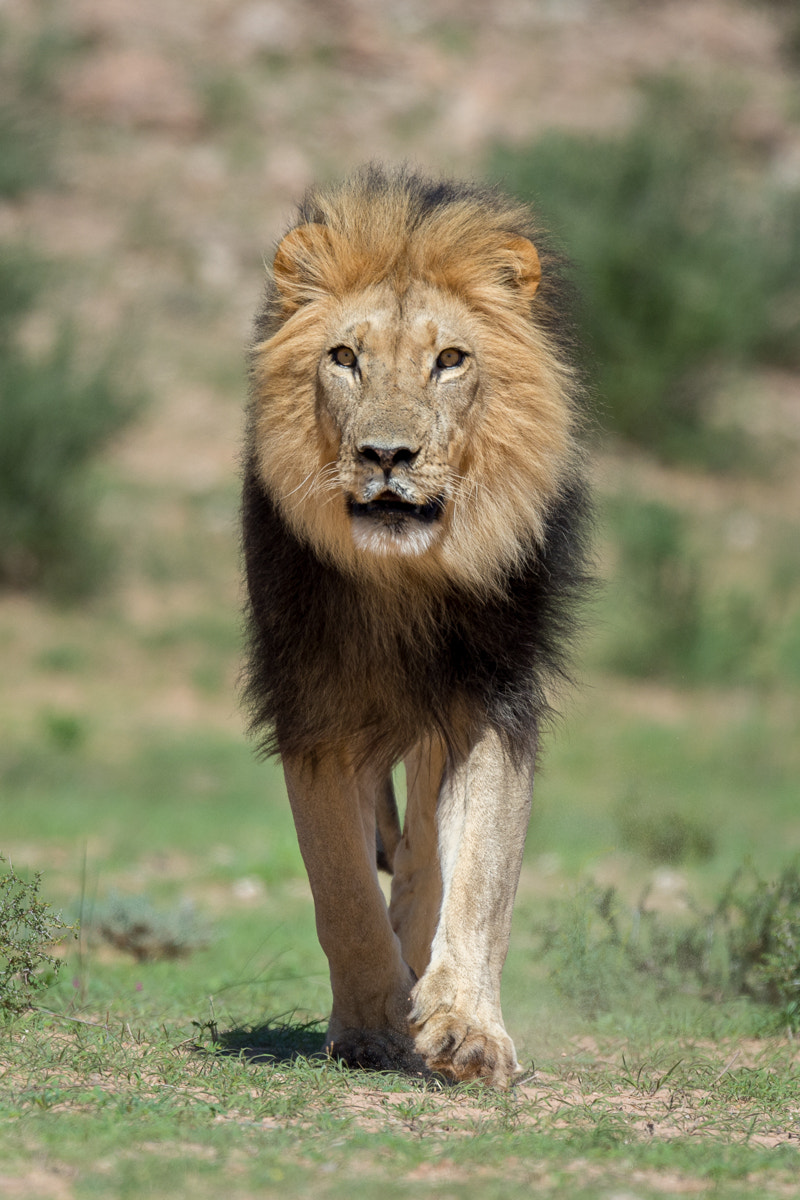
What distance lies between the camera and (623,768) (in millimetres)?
14180

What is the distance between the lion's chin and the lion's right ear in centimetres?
71

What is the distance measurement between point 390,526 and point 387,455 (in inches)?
7.3

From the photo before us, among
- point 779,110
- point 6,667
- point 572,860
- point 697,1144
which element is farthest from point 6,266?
point 779,110

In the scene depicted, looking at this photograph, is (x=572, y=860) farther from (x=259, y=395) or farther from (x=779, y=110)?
(x=779, y=110)

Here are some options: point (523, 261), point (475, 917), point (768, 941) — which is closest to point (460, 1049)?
point (475, 917)

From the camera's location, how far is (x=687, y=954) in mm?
6117

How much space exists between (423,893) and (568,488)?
4.32ft

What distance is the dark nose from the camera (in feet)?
12.4

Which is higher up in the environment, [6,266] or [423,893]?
[6,266]

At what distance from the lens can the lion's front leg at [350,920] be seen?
4.13m

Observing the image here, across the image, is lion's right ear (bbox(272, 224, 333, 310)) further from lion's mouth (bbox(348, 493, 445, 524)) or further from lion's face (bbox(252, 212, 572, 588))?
lion's mouth (bbox(348, 493, 445, 524))

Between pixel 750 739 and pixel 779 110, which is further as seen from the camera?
pixel 779 110

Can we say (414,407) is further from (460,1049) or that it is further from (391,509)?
(460,1049)

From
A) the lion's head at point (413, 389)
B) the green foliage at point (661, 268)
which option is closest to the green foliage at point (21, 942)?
the lion's head at point (413, 389)
